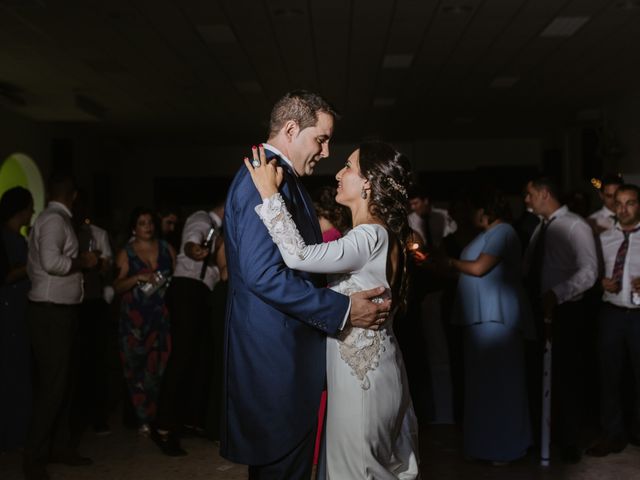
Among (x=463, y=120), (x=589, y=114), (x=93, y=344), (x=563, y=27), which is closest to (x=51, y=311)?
(x=93, y=344)

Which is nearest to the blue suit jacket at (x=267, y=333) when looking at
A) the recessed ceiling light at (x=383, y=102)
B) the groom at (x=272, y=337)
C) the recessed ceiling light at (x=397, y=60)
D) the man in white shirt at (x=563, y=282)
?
the groom at (x=272, y=337)

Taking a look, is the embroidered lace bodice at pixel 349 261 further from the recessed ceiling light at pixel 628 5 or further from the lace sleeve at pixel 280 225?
the recessed ceiling light at pixel 628 5

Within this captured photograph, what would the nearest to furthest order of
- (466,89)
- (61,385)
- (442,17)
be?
(61,385)
(442,17)
(466,89)

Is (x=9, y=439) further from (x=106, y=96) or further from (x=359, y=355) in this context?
(x=106, y=96)

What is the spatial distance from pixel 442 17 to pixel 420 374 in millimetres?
3648

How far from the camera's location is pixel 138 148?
17.7 metres

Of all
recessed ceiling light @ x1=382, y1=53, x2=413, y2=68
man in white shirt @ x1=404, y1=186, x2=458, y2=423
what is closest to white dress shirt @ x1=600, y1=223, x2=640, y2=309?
man in white shirt @ x1=404, y1=186, x2=458, y2=423

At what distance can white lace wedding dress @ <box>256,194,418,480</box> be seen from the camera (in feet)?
7.50

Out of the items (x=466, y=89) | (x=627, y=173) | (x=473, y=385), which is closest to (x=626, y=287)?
(x=473, y=385)

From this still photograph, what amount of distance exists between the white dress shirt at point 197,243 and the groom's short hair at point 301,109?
9.36ft

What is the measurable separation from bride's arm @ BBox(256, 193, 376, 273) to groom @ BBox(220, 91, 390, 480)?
0.04 metres

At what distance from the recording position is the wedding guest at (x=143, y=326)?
206 inches

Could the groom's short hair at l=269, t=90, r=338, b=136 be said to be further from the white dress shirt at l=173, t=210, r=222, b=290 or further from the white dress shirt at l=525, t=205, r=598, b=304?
the white dress shirt at l=173, t=210, r=222, b=290

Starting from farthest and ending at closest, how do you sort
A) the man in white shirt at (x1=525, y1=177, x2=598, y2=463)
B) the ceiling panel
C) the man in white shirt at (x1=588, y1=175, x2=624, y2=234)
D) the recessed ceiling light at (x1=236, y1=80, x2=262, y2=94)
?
1. the recessed ceiling light at (x1=236, y1=80, x2=262, y2=94)
2. the ceiling panel
3. the man in white shirt at (x1=588, y1=175, x2=624, y2=234)
4. the man in white shirt at (x1=525, y1=177, x2=598, y2=463)
